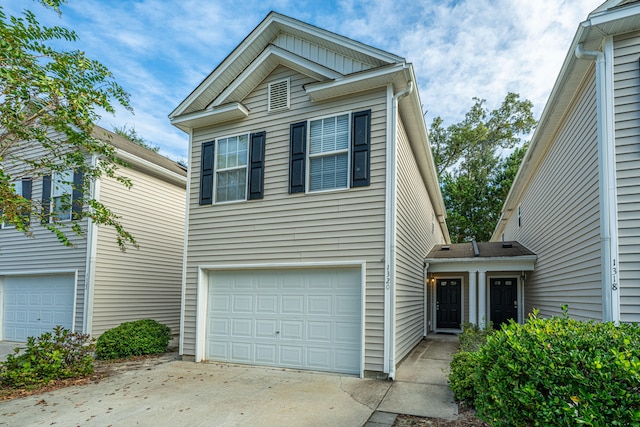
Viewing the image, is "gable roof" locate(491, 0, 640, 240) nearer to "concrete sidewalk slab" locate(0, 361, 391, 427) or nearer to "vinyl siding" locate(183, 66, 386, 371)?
"vinyl siding" locate(183, 66, 386, 371)

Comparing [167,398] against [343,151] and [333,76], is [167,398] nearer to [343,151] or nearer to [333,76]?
[343,151]

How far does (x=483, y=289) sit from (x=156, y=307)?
986 cm

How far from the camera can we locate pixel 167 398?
548cm

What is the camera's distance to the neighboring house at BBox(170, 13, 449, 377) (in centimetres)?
677

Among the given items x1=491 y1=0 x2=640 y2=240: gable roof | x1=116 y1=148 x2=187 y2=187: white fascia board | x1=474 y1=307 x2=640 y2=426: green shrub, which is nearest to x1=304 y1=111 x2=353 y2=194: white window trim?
x1=491 y1=0 x2=640 y2=240: gable roof

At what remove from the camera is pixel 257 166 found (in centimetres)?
798

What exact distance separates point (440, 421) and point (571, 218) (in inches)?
182

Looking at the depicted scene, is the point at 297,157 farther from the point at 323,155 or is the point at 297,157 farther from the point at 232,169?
the point at 232,169

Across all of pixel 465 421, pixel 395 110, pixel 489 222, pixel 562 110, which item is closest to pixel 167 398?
pixel 465 421

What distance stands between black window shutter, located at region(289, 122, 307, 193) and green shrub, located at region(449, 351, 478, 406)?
410cm

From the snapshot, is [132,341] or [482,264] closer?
[132,341]

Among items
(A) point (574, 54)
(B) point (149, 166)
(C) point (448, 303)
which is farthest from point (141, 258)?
(A) point (574, 54)

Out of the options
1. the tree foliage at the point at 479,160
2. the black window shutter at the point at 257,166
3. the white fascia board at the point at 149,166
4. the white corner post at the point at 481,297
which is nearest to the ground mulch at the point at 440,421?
the black window shutter at the point at 257,166

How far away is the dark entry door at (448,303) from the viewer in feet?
42.3
